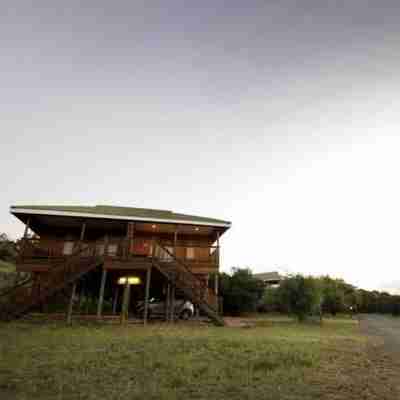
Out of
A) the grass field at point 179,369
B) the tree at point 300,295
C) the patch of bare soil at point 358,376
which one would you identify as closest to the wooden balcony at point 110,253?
the grass field at point 179,369

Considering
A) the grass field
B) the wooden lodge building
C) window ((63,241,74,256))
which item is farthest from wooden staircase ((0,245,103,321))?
the grass field

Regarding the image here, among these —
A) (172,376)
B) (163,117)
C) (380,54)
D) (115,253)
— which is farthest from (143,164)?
(172,376)

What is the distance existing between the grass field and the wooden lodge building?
3867 mm

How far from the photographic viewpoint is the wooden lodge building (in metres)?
13.8

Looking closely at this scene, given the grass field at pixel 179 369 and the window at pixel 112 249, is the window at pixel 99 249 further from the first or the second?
the grass field at pixel 179 369

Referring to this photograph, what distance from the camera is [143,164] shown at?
73.2ft

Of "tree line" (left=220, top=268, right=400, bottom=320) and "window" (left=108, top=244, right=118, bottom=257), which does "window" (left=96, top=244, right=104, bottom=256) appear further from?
"tree line" (left=220, top=268, right=400, bottom=320)

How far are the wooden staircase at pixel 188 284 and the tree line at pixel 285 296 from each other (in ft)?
32.2

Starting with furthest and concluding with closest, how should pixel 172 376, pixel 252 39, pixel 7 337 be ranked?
pixel 252 39 < pixel 7 337 < pixel 172 376

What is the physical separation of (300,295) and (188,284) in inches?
459

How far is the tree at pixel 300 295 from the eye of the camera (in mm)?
21938

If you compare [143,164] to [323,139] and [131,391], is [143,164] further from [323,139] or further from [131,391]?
[131,391]

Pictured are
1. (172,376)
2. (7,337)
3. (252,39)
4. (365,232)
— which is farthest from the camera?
(365,232)

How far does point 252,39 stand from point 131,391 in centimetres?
1847
